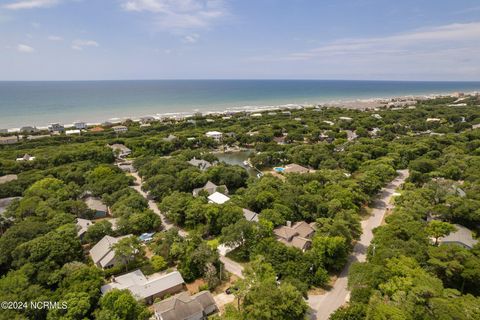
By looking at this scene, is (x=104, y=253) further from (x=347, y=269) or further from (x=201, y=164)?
(x=201, y=164)

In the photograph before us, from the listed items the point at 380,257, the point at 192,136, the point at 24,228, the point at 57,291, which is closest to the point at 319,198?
the point at 380,257

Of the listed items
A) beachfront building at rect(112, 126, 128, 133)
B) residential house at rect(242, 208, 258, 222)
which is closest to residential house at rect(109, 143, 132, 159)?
beachfront building at rect(112, 126, 128, 133)

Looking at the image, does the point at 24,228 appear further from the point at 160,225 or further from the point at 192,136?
the point at 192,136

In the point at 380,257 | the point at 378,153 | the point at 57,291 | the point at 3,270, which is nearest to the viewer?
the point at 57,291

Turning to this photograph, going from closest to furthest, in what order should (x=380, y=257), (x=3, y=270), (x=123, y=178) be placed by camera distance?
1. (x=380, y=257)
2. (x=3, y=270)
3. (x=123, y=178)

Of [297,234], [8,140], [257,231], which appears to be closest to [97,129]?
[8,140]

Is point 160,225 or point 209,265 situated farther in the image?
point 160,225
